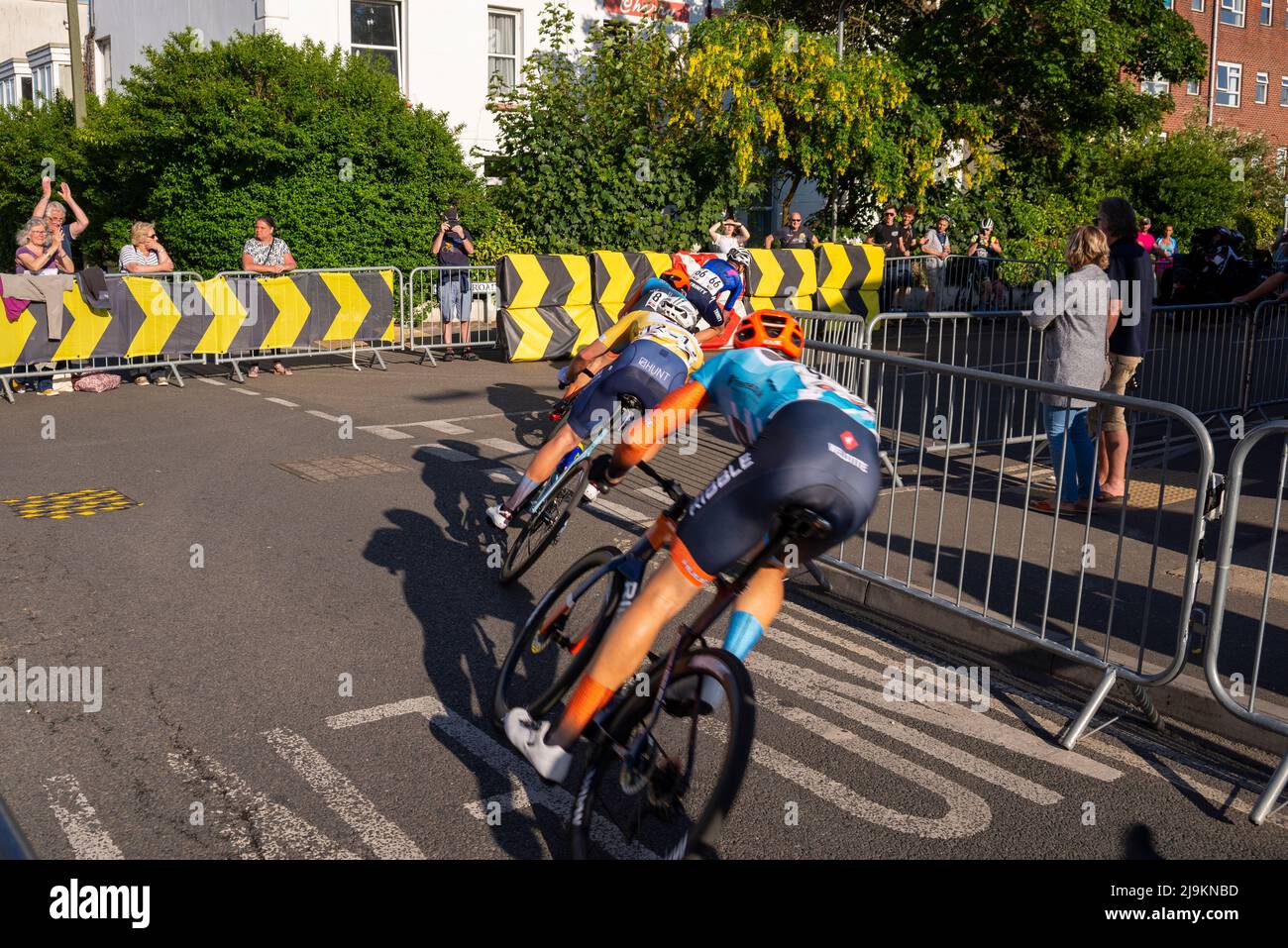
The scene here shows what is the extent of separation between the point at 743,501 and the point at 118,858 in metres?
2.33

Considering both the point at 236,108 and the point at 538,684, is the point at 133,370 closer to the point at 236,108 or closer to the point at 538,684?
the point at 236,108

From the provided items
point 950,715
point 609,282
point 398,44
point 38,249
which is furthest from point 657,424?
point 398,44

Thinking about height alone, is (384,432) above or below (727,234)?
below

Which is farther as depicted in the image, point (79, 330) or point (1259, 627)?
point (79, 330)

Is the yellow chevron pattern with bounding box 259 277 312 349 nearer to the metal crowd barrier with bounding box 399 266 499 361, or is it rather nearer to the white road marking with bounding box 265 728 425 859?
the metal crowd barrier with bounding box 399 266 499 361

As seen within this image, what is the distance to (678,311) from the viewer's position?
24.3 ft

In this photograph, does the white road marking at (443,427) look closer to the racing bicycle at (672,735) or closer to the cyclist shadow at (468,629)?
the cyclist shadow at (468,629)

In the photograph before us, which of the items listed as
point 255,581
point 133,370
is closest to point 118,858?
point 255,581

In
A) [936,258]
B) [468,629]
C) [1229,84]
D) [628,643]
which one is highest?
[1229,84]

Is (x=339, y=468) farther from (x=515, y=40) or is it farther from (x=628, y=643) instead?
(x=515, y=40)

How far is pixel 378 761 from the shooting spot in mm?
4840

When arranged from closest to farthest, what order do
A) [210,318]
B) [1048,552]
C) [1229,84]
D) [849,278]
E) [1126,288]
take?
1. [1048,552]
2. [1126,288]
3. [210,318]
4. [849,278]
5. [1229,84]

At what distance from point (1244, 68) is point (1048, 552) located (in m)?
55.9

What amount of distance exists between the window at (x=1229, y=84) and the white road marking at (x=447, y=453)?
176 ft
